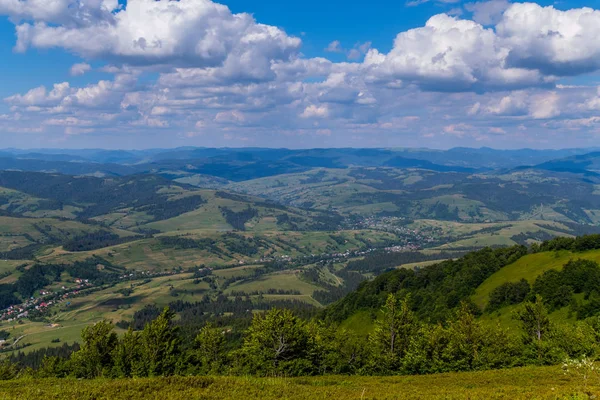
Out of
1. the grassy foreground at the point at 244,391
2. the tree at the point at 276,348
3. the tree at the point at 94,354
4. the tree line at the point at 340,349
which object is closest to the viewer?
the grassy foreground at the point at 244,391

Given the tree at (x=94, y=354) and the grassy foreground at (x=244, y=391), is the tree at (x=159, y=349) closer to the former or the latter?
the tree at (x=94, y=354)

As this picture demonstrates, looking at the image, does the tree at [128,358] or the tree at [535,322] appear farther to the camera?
the tree at [535,322]

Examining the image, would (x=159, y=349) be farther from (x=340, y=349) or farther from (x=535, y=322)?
(x=535, y=322)

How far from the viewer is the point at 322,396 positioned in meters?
34.8

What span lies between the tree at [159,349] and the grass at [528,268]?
9884 cm

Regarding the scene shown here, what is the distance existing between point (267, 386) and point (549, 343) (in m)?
53.1

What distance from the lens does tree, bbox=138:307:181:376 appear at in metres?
72.8

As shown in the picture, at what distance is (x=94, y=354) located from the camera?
75.5 m

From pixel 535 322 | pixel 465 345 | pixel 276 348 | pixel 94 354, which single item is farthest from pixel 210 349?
pixel 535 322

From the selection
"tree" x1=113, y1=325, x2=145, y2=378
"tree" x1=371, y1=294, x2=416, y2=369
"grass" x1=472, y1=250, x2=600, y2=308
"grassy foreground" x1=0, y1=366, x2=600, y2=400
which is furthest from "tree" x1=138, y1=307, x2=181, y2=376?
"grass" x1=472, y1=250, x2=600, y2=308

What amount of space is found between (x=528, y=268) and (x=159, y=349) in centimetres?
12376

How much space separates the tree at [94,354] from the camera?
75.1 m

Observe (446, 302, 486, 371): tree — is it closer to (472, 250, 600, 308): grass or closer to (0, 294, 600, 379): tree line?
(0, 294, 600, 379): tree line

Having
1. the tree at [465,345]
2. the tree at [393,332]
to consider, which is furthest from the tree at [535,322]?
the tree at [393,332]
